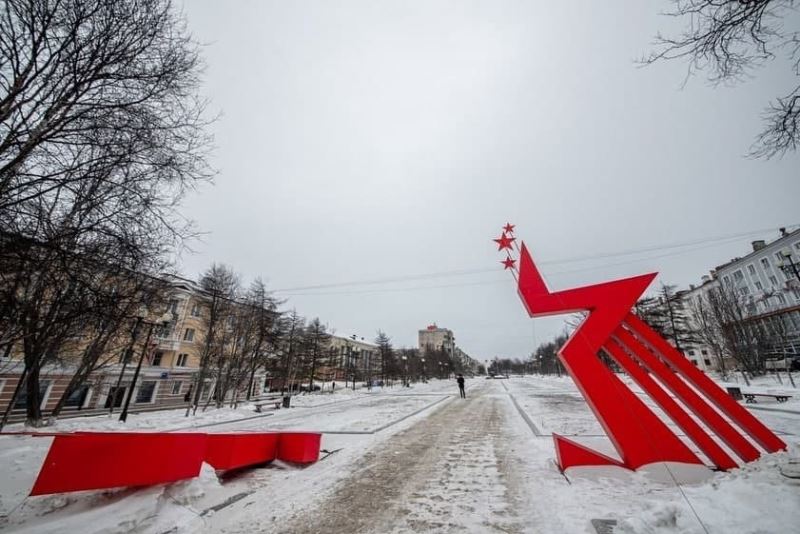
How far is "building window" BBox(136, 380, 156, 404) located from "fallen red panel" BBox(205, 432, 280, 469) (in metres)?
31.7

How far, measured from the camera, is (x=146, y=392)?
28891mm

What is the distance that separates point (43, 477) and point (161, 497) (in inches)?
51.2

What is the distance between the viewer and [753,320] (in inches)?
1014

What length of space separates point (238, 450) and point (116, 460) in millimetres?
1980

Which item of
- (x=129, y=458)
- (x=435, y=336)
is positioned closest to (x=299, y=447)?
(x=129, y=458)

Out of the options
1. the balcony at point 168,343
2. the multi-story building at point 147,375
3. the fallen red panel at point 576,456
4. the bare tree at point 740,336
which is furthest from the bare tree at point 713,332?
the balcony at point 168,343

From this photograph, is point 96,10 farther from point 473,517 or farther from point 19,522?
point 473,517

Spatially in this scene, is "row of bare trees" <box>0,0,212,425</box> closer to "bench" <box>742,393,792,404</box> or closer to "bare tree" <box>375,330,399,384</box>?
"bench" <box>742,393,792,404</box>

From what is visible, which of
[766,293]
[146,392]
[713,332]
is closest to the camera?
[713,332]

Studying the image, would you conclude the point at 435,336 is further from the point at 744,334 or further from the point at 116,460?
the point at 116,460

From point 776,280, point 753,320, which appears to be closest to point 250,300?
point 753,320

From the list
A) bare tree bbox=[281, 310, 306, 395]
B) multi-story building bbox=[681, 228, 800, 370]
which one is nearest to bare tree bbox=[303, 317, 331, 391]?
bare tree bbox=[281, 310, 306, 395]

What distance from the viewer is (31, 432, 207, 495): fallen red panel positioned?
3.51m

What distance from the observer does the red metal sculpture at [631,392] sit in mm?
5008
